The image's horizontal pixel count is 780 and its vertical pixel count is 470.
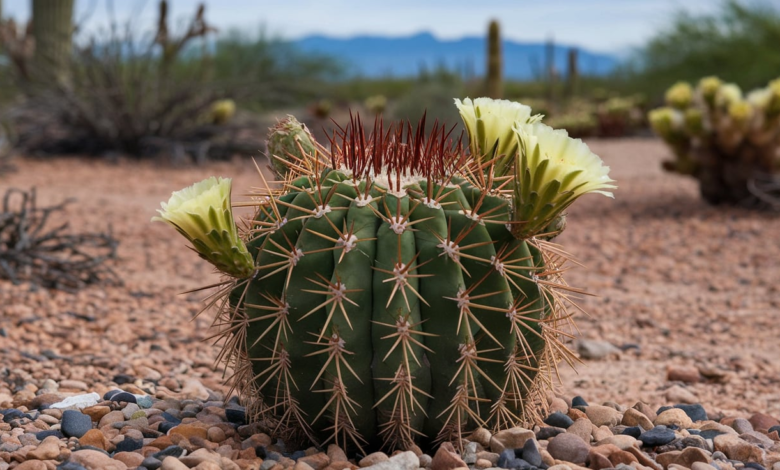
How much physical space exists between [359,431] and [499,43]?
9297mm

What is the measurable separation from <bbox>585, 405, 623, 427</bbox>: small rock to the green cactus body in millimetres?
328

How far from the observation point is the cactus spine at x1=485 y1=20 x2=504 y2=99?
10.7m

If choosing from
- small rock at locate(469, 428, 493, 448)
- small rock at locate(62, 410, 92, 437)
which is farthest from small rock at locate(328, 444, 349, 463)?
small rock at locate(62, 410, 92, 437)

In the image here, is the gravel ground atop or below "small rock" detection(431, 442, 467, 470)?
below

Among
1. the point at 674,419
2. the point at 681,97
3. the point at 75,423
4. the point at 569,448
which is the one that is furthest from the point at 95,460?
the point at 681,97

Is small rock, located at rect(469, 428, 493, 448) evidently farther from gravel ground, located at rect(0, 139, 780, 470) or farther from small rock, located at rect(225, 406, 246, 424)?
small rock, located at rect(225, 406, 246, 424)

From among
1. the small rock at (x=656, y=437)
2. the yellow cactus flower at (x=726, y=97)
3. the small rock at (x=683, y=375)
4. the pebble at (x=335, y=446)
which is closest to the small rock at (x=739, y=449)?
the pebble at (x=335, y=446)

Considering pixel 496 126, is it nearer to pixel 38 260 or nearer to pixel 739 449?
pixel 739 449

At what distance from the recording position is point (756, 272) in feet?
17.7

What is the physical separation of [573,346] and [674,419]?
4.45 ft

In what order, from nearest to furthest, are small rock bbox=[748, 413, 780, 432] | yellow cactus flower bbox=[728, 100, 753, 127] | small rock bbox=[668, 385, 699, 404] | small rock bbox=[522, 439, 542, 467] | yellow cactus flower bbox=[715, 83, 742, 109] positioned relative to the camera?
1. small rock bbox=[522, 439, 542, 467]
2. small rock bbox=[748, 413, 780, 432]
3. small rock bbox=[668, 385, 699, 404]
4. yellow cactus flower bbox=[728, 100, 753, 127]
5. yellow cactus flower bbox=[715, 83, 742, 109]

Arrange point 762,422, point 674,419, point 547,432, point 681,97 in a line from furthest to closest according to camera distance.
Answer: point 681,97 < point 762,422 < point 674,419 < point 547,432

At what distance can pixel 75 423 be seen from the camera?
7.36 ft

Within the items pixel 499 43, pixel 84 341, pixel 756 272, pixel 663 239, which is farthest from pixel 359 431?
pixel 499 43
